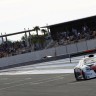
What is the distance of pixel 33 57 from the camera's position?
4753 cm

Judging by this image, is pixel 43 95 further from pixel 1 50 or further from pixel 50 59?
pixel 1 50

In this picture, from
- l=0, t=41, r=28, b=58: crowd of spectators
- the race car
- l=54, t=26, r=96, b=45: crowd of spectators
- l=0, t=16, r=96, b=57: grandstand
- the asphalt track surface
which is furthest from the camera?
l=0, t=41, r=28, b=58: crowd of spectators

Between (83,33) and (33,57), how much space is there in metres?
7.26

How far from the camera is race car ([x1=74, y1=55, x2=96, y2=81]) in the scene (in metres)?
16.7

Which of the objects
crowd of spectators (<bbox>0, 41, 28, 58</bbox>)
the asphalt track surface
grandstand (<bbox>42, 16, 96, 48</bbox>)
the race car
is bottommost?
the asphalt track surface

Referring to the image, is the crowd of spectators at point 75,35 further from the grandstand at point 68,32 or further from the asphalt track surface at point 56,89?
the asphalt track surface at point 56,89

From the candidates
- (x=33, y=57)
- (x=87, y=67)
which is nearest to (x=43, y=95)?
(x=87, y=67)

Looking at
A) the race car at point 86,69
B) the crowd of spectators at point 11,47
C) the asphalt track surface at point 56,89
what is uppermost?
the crowd of spectators at point 11,47

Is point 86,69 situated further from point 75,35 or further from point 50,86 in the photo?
point 75,35

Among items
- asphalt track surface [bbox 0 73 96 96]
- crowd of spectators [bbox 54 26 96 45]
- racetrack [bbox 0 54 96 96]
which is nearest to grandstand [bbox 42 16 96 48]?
crowd of spectators [bbox 54 26 96 45]

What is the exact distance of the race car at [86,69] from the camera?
16712 millimetres

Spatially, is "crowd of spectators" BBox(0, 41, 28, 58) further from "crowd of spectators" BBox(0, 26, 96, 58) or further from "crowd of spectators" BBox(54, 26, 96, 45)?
"crowd of spectators" BBox(54, 26, 96, 45)

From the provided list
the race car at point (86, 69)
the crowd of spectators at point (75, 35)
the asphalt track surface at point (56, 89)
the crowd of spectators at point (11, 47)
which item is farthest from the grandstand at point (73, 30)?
the race car at point (86, 69)

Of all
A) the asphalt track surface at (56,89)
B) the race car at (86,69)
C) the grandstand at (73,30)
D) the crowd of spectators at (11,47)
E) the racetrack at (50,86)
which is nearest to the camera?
the asphalt track surface at (56,89)
